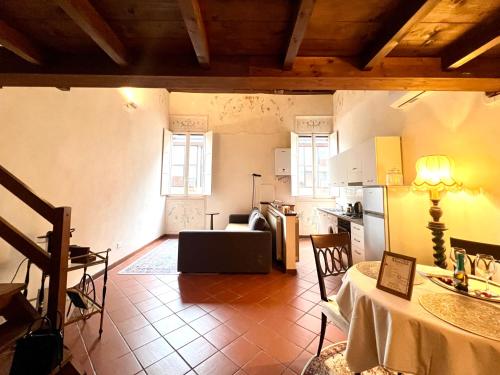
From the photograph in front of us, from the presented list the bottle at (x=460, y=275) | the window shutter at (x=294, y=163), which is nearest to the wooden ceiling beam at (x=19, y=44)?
the bottle at (x=460, y=275)

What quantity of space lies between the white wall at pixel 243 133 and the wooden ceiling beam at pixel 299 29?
4167 mm

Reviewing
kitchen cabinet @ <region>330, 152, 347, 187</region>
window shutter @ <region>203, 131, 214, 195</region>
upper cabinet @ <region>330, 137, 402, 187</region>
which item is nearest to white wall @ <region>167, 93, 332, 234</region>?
window shutter @ <region>203, 131, 214, 195</region>

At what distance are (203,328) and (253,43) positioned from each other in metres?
2.42

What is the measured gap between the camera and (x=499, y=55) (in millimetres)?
1455

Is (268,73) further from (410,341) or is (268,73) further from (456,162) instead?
(456,162)

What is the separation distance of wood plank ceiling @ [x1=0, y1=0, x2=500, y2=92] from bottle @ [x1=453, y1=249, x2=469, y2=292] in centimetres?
123

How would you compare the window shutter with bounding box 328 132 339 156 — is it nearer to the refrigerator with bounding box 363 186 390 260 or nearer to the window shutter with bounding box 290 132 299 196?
the window shutter with bounding box 290 132 299 196

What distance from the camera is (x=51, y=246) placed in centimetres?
136

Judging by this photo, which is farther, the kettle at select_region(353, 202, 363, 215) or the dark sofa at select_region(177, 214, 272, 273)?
the kettle at select_region(353, 202, 363, 215)

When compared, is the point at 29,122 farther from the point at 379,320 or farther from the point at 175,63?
the point at 379,320

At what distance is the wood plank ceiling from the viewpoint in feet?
3.53

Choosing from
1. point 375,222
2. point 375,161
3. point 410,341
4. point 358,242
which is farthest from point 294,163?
point 410,341

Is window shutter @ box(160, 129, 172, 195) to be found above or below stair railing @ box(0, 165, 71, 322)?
above

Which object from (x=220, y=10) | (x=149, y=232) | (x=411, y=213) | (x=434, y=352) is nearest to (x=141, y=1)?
(x=220, y=10)
